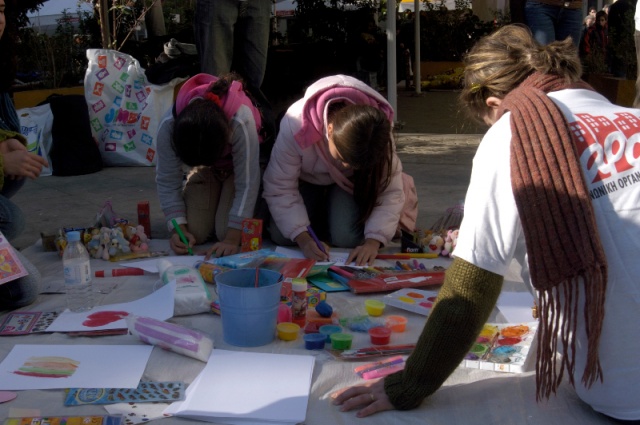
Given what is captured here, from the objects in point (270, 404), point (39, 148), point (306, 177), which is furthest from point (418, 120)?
point (270, 404)

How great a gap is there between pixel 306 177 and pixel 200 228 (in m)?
0.56

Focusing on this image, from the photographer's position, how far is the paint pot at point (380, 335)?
2230mm

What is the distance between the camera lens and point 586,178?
1.52 meters

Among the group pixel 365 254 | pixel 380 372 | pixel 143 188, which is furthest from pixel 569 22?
pixel 380 372

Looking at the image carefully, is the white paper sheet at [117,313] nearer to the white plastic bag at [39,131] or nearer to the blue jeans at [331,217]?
the blue jeans at [331,217]

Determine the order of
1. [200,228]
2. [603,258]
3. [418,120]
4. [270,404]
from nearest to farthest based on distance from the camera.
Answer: [603,258]
[270,404]
[200,228]
[418,120]

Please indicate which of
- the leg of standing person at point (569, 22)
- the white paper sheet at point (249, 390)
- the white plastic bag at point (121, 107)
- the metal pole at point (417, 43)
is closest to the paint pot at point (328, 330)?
the white paper sheet at point (249, 390)

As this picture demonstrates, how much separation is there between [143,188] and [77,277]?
94.4 inches

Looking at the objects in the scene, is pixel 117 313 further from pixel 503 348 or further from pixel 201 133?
pixel 503 348

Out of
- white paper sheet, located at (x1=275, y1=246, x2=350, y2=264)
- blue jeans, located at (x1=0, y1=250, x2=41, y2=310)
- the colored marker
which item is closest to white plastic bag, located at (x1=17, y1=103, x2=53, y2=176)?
white paper sheet, located at (x1=275, y1=246, x2=350, y2=264)

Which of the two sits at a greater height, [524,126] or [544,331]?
[524,126]

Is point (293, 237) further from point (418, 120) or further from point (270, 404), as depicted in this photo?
point (418, 120)

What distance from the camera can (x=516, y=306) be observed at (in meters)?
2.51

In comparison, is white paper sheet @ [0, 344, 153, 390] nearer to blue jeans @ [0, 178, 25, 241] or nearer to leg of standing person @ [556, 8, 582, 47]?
blue jeans @ [0, 178, 25, 241]
